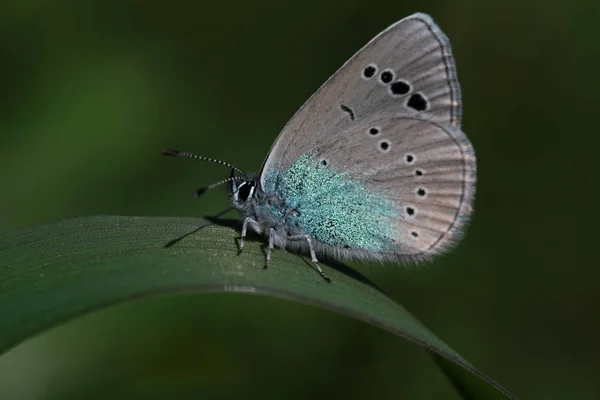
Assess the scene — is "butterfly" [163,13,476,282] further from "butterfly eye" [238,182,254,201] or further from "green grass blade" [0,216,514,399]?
"green grass blade" [0,216,514,399]

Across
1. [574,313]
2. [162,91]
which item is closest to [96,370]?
[162,91]

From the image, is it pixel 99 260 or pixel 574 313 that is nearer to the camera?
pixel 99 260

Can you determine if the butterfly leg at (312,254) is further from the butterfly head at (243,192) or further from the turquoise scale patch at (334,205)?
the butterfly head at (243,192)

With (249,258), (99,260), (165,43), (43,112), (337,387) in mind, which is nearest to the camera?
(99,260)

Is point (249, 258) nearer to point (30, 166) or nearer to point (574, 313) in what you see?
point (30, 166)

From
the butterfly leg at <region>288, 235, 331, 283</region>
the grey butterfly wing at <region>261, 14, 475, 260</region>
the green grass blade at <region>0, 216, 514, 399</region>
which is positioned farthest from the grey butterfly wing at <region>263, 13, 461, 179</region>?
the green grass blade at <region>0, 216, 514, 399</region>

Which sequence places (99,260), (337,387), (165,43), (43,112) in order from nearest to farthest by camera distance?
(99,260)
(337,387)
(43,112)
(165,43)
